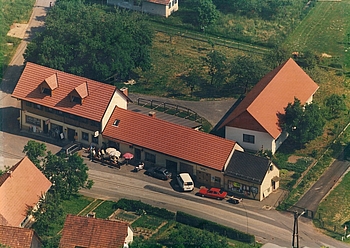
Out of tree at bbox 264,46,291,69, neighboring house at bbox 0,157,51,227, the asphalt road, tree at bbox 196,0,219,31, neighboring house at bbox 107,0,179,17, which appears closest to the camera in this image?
neighboring house at bbox 0,157,51,227

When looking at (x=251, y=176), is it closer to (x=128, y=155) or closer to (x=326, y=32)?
(x=128, y=155)

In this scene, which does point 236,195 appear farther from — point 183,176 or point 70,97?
point 70,97

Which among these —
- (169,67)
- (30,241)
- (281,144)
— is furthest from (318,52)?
(30,241)

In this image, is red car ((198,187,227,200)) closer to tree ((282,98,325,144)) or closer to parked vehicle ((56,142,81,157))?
tree ((282,98,325,144))

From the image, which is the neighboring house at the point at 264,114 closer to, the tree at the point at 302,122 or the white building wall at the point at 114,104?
the tree at the point at 302,122

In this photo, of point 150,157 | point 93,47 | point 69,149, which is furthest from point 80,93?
point 93,47

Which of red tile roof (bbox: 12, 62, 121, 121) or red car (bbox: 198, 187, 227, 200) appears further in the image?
red tile roof (bbox: 12, 62, 121, 121)

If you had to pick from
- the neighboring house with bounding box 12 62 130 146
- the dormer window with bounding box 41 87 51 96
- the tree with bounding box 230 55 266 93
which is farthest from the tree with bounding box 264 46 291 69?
the dormer window with bounding box 41 87 51 96
